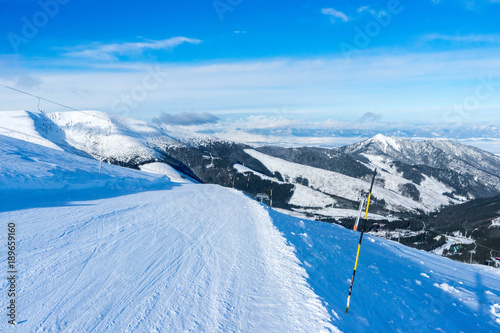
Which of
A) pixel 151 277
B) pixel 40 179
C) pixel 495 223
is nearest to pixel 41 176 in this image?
pixel 40 179

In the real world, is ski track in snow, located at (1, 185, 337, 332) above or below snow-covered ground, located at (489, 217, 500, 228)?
above

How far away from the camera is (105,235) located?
1249cm

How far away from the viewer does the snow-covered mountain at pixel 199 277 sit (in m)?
7.21

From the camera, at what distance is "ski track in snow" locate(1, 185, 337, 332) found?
6957mm

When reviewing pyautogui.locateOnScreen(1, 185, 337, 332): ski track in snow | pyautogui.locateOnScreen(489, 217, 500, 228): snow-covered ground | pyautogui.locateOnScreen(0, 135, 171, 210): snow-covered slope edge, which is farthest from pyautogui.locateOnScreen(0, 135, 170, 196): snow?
pyautogui.locateOnScreen(489, 217, 500, 228): snow-covered ground

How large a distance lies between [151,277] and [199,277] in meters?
1.63

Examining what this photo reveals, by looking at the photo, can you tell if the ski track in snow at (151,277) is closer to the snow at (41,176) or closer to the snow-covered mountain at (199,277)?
the snow-covered mountain at (199,277)

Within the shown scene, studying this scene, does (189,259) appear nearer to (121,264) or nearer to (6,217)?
(121,264)

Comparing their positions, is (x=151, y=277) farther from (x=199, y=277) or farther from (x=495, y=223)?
(x=495, y=223)

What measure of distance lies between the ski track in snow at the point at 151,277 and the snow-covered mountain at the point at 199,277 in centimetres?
4

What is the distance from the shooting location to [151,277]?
9.19 m

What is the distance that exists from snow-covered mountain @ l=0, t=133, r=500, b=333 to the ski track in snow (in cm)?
4

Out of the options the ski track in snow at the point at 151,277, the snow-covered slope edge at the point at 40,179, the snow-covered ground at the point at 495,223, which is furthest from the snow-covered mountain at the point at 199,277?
the snow-covered ground at the point at 495,223

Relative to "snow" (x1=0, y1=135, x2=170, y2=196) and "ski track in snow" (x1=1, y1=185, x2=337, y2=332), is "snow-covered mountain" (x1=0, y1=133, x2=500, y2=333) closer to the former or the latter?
"ski track in snow" (x1=1, y1=185, x2=337, y2=332)
